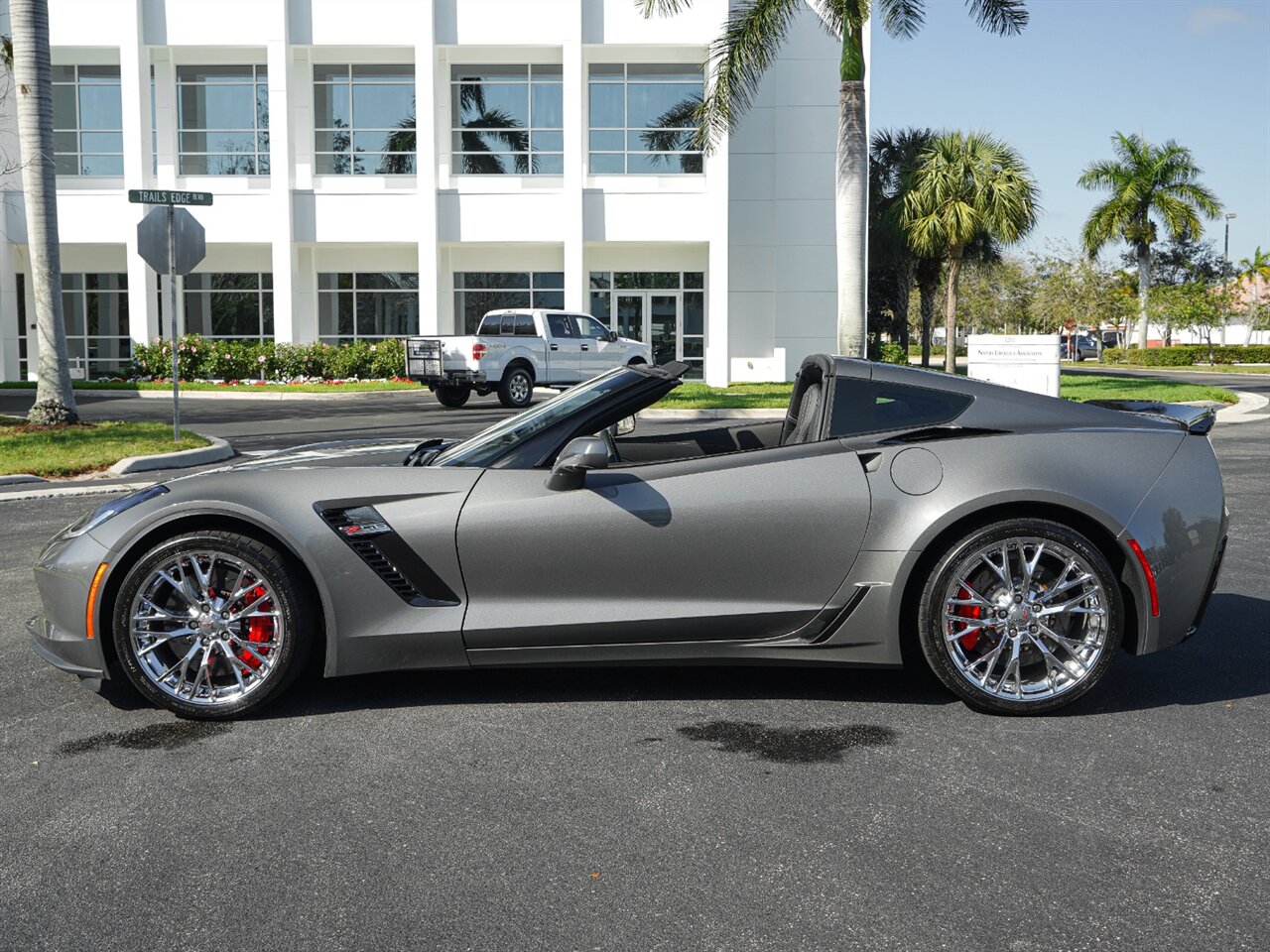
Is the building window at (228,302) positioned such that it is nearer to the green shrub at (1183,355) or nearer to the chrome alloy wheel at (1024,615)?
the chrome alloy wheel at (1024,615)

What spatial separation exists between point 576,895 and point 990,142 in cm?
3873

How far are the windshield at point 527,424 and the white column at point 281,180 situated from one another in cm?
2938

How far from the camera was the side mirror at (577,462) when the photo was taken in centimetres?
446

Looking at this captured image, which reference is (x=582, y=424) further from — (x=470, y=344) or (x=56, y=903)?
(x=470, y=344)

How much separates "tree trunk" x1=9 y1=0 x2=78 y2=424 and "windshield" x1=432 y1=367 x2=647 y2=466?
1265 cm

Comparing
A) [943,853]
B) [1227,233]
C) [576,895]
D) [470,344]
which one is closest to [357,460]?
[576,895]

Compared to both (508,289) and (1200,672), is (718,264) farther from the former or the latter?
(1200,672)

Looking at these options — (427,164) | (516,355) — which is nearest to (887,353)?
(427,164)

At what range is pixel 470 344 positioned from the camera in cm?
2372

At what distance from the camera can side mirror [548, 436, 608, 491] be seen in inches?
175

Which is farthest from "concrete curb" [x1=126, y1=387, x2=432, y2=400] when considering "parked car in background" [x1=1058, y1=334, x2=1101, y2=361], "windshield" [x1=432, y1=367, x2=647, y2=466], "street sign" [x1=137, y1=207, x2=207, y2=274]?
"parked car in background" [x1=1058, y1=334, x2=1101, y2=361]

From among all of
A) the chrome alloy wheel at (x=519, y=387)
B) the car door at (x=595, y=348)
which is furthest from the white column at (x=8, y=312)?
the car door at (x=595, y=348)

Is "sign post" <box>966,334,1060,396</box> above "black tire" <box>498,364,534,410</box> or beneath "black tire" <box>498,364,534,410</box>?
above

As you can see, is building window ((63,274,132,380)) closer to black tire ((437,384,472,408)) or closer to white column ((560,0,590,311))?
white column ((560,0,590,311))
